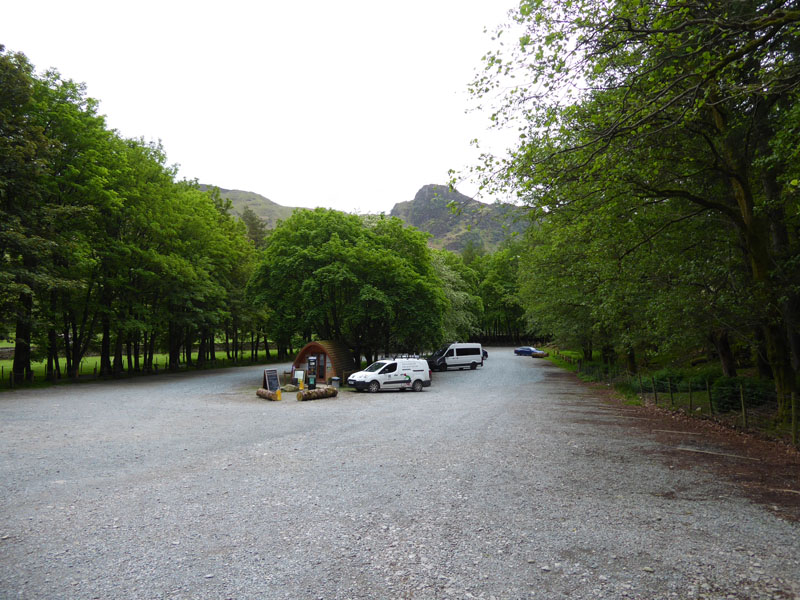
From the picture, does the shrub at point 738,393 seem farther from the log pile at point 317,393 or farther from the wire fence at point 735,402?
the log pile at point 317,393

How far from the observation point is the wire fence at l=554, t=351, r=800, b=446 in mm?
10820

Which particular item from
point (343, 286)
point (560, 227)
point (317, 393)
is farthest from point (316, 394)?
point (560, 227)

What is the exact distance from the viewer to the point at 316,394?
1989 centimetres

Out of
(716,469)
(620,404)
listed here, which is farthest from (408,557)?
(620,404)

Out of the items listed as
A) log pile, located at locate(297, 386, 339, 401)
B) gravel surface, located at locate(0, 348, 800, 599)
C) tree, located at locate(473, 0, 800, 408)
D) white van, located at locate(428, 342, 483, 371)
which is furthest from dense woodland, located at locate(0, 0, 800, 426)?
log pile, located at locate(297, 386, 339, 401)

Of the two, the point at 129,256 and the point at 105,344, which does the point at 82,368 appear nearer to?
the point at 105,344

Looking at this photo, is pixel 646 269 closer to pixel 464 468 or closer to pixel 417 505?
pixel 464 468

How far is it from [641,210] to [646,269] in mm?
2112

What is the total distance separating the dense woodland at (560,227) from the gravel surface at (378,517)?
15.0ft

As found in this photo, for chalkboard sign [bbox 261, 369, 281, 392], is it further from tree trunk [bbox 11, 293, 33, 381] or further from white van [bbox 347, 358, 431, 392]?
tree trunk [bbox 11, 293, 33, 381]

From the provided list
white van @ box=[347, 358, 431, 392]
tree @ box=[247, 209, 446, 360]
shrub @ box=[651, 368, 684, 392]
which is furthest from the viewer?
tree @ box=[247, 209, 446, 360]

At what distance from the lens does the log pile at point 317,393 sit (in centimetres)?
1945

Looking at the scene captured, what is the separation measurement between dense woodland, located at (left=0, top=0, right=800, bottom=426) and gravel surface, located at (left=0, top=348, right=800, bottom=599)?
4.56 metres

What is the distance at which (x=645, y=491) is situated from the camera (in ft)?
23.1
